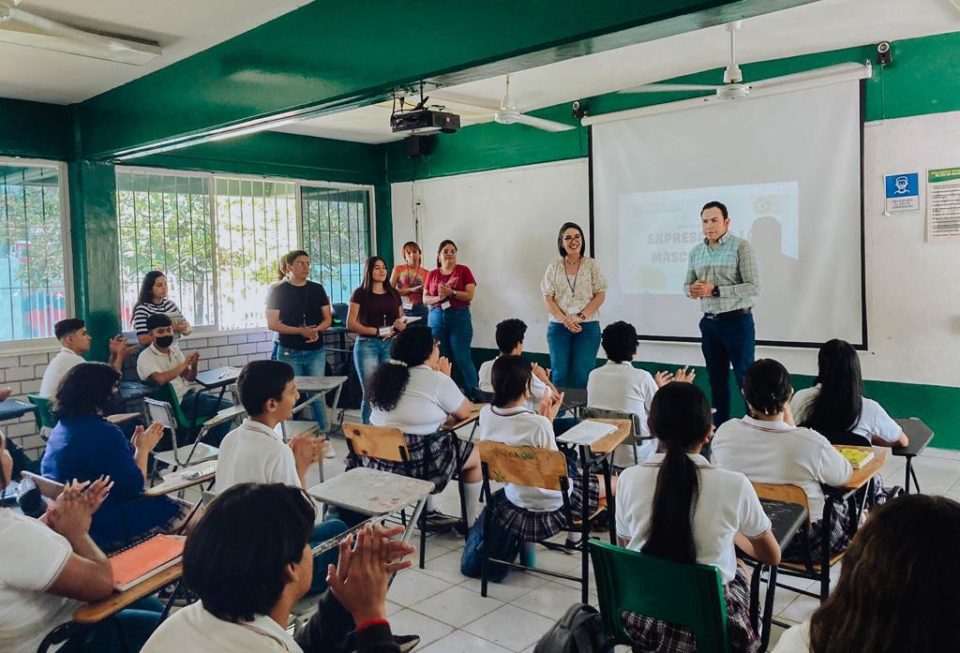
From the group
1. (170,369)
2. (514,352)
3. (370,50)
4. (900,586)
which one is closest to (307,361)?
(170,369)

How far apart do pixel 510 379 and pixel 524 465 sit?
1.25ft

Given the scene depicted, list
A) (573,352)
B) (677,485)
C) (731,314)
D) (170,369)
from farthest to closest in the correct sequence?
(573,352)
(170,369)
(731,314)
(677,485)

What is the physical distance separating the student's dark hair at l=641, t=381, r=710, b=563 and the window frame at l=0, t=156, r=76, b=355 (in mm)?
5426

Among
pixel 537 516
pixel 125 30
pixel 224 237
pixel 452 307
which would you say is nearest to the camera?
pixel 537 516

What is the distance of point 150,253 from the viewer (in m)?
6.42

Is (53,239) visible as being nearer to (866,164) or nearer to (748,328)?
(748,328)

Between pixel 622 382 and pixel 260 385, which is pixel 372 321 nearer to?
pixel 622 382

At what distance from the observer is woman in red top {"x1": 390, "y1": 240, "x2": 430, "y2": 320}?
7.04 metres

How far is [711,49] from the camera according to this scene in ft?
16.4

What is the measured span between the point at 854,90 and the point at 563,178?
2483 mm

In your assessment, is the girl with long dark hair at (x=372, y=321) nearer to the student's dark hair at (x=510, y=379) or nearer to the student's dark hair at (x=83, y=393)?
the student's dark hair at (x=510, y=379)

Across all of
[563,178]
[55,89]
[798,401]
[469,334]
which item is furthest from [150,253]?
[798,401]

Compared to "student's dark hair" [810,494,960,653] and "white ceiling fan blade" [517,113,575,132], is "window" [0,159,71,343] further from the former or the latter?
"student's dark hair" [810,494,960,653]

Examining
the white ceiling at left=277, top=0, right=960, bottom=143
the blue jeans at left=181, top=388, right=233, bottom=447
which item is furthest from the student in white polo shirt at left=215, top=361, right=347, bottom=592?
the white ceiling at left=277, top=0, right=960, bottom=143
